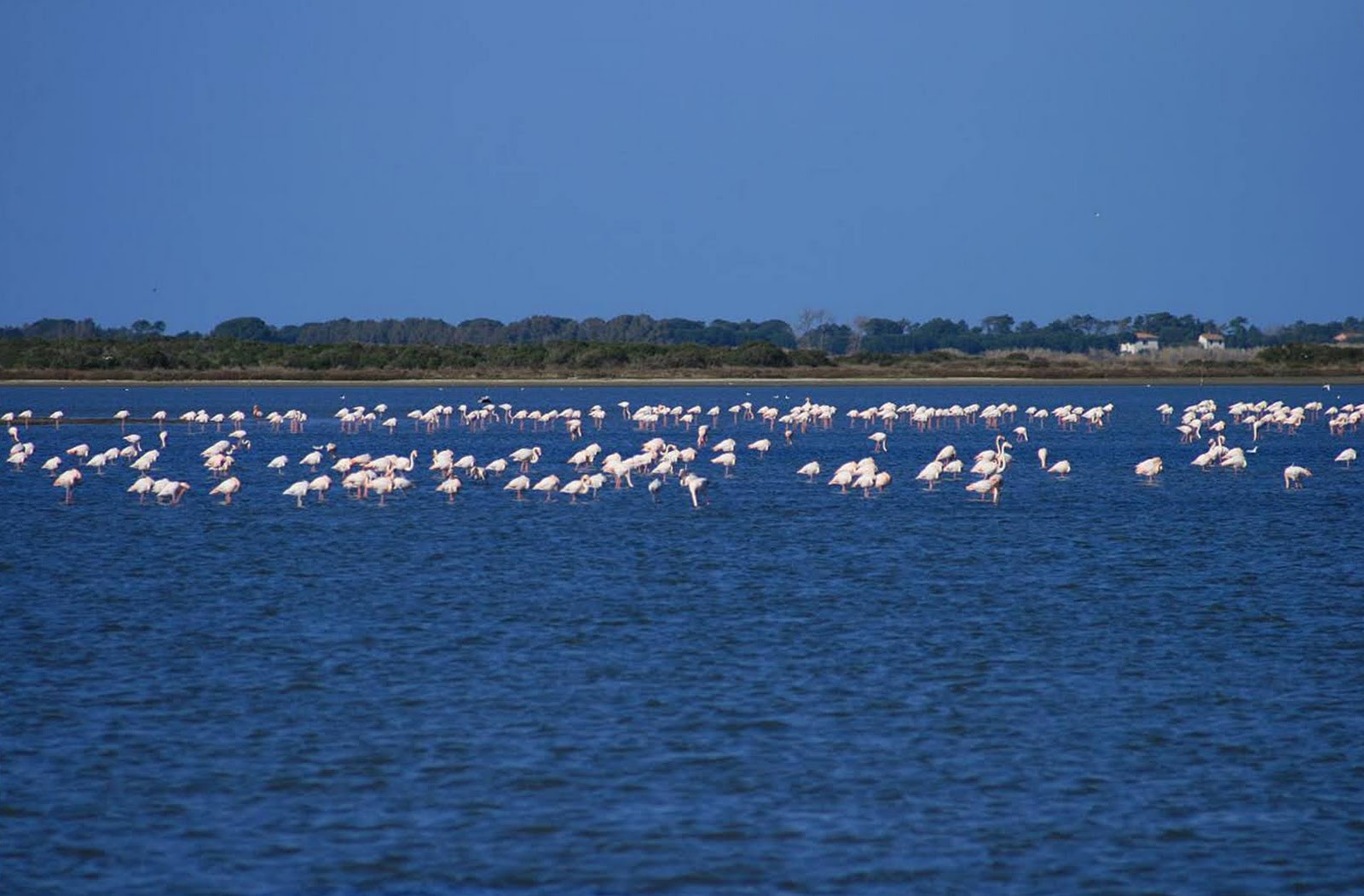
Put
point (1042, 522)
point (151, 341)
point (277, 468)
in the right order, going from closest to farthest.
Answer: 1. point (1042, 522)
2. point (277, 468)
3. point (151, 341)

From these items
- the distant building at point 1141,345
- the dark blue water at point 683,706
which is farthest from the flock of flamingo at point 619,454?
the distant building at point 1141,345

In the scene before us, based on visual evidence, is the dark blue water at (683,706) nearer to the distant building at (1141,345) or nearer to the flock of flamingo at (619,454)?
the flock of flamingo at (619,454)

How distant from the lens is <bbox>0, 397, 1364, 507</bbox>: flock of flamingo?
30.3m

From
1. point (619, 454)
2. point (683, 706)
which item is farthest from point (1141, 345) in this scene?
point (683, 706)

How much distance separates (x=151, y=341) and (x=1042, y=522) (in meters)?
101

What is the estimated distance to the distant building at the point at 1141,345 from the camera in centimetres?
17125

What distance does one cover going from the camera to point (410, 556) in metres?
21.9

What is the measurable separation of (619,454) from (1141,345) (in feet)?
487

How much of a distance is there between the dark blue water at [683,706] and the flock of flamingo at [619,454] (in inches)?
164

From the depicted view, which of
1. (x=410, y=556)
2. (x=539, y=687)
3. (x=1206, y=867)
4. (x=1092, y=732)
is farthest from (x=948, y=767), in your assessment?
(x=410, y=556)

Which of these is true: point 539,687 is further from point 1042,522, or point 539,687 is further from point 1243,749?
point 1042,522

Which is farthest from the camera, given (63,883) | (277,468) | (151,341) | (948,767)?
(151,341)

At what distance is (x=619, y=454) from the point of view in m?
37.6

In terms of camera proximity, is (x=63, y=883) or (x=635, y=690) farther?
(x=635, y=690)
